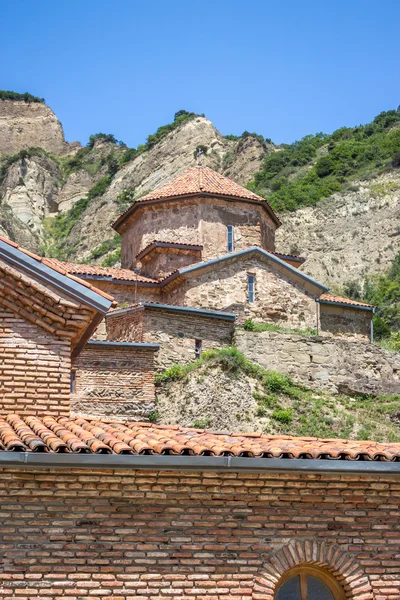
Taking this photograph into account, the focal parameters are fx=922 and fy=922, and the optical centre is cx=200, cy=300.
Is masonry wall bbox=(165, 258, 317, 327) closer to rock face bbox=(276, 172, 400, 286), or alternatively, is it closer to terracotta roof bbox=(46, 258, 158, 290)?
terracotta roof bbox=(46, 258, 158, 290)

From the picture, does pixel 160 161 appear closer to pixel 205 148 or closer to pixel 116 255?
pixel 205 148

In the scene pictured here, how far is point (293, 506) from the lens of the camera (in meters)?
9.05

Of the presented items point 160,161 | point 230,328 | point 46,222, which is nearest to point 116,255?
point 160,161

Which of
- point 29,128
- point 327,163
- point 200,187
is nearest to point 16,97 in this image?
point 29,128

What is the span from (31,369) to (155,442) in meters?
2.49

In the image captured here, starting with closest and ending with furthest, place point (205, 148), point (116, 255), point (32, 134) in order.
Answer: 1. point (116, 255)
2. point (205, 148)
3. point (32, 134)

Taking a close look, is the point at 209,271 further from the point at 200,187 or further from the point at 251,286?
the point at 200,187

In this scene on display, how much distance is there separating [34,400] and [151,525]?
2.57 meters

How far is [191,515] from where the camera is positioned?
8766 mm

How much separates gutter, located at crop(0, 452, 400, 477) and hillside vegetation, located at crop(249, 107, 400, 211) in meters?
51.7

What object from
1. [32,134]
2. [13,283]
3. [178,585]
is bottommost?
[178,585]

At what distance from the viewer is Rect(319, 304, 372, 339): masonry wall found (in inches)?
1244

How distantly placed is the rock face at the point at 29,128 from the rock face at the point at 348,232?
52372 mm

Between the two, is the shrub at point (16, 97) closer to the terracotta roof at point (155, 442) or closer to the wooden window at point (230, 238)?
the wooden window at point (230, 238)
